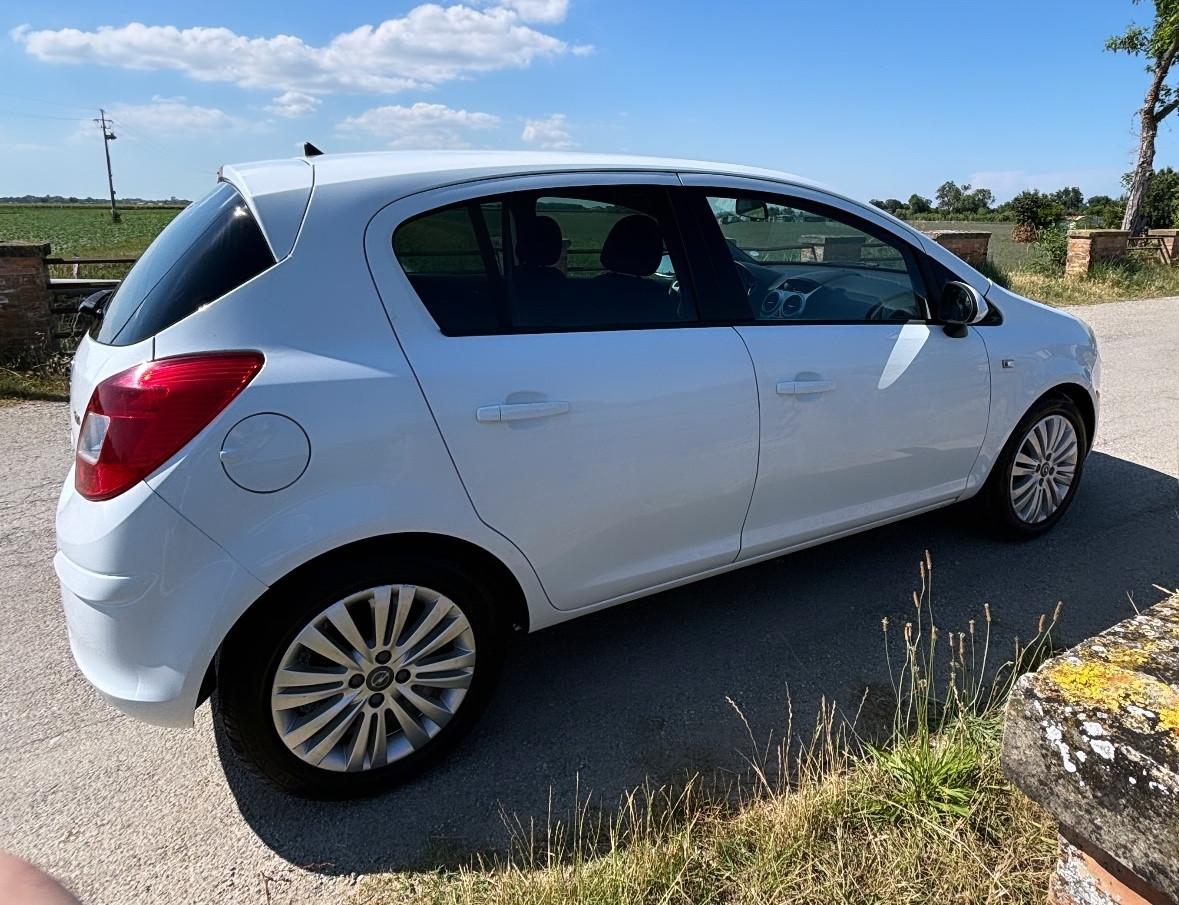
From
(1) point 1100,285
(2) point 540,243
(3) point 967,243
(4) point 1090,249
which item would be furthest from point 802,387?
(4) point 1090,249

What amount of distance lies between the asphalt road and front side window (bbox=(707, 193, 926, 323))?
4.15ft

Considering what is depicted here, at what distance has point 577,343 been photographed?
254cm

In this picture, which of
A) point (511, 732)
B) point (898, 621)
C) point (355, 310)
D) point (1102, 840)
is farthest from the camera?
point (898, 621)

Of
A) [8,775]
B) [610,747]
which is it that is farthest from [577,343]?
[8,775]

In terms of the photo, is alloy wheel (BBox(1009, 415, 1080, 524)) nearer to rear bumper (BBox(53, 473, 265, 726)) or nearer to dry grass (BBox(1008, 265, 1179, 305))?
rear bumper (BBox(53, 473, 265, 726))

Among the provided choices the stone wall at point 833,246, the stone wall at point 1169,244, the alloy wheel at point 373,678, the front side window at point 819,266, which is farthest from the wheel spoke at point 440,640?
the stone wall at point 1169,244

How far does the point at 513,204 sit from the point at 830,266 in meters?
1.59

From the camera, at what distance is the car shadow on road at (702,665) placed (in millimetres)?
2381

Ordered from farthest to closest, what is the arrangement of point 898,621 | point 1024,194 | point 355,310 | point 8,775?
point 1024,194 < point 898,621 < point 8,775 < point 355,310

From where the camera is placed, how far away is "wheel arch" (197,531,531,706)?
217 centimetres

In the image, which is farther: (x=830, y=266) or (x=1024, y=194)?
(x=1024, y=194)

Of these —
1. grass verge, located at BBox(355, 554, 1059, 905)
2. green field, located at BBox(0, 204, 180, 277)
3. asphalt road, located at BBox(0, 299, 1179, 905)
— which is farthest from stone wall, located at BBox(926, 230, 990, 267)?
green field, located at BBox(0, 204, 180, 277)

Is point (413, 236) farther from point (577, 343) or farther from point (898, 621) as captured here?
point (898, 621)

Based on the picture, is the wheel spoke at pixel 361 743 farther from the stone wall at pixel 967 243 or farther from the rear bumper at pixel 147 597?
the stone wall at pixel 967 243
